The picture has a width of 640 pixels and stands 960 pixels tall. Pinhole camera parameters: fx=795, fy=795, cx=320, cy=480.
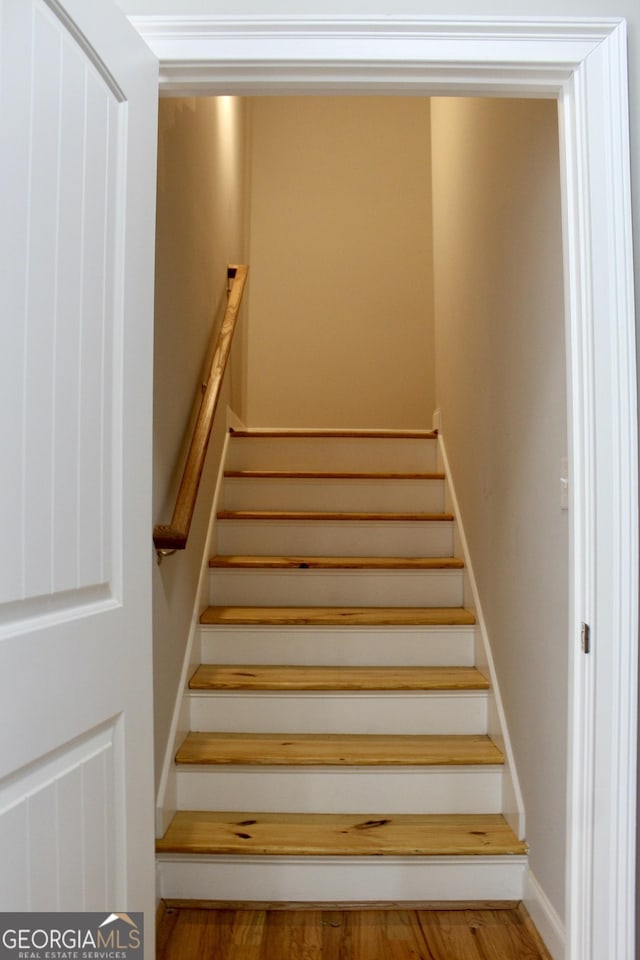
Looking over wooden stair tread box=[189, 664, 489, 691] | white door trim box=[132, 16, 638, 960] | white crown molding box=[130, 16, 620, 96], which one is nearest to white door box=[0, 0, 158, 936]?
white crown molding box=[130, 16, 620, 96]

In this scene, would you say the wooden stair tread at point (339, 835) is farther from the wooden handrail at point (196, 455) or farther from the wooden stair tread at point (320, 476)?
the wooden stair tread at point (320, 476)

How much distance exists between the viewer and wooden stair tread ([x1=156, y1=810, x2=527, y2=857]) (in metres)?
2.14

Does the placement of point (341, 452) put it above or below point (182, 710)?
above

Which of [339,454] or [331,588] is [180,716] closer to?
[331,588]

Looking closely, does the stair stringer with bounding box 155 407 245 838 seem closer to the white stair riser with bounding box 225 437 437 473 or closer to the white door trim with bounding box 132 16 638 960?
the white stair riser with bounding box 225 437 437 473

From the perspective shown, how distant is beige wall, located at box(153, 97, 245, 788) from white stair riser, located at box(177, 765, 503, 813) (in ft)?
0.82

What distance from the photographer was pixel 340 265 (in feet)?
16.4

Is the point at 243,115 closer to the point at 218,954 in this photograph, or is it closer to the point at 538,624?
the point at 538,624

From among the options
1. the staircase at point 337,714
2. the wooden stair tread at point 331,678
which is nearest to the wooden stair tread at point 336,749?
the staircase at point 337,714

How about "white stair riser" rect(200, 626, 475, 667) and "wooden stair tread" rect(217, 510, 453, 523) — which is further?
"wooden stair tread" rect(217, 510, 453, 523)

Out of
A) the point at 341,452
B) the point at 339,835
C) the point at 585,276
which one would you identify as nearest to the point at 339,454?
the point at 341,452

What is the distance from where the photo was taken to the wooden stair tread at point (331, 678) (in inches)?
101

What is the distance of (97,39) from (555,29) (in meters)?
0.82

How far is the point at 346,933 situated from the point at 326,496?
6.09ft
